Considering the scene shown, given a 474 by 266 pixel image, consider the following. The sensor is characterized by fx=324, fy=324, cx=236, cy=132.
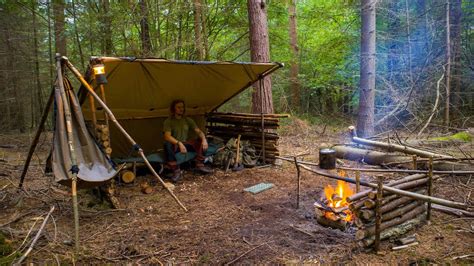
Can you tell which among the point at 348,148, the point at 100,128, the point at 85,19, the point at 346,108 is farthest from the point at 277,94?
the point at 100,128

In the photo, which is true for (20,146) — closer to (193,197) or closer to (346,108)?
(193,197)

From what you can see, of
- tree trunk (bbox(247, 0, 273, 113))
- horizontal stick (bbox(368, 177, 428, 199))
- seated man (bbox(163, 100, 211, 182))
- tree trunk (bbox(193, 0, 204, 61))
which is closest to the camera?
horizontal stick (bbox(368, 177, 428, 199))

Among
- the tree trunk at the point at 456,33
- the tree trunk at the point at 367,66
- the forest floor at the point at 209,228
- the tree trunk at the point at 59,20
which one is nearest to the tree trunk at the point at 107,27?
the tree trunk at the point at 59,20

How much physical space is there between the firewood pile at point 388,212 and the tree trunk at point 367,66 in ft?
13.9

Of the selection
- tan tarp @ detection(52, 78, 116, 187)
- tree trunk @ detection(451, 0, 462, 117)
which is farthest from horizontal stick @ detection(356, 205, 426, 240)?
tree trunk @ detection(451, 0, 462, 117)

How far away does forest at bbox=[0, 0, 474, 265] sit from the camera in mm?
3014

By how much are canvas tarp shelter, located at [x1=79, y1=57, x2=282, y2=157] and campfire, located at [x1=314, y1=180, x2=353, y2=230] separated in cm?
279

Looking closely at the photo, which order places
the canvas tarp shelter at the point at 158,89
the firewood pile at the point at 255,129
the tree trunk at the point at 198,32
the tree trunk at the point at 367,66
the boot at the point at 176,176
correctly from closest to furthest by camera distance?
the canvas tarp shelter at the point at 158,89 → the boot at the point at 176,176 → the firewood pile at the point at 255,129 → the tree trunk at the point at 367,66 → the tree trunk at the point at 198,32

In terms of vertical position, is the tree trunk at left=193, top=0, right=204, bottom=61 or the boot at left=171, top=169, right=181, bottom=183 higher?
the tree trunk at left=193, top=0, right=204, bottom=61

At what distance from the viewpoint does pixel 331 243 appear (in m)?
3.06

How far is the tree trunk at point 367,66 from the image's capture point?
7.18 meters

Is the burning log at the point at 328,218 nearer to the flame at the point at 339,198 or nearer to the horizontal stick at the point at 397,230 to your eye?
the flame at the point at 339,198

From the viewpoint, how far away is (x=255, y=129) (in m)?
6.44

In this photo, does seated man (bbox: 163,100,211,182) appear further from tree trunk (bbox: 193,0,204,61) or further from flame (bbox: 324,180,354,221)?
flame (bbox: 324,180,354,221)
